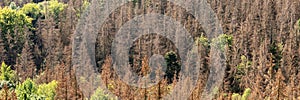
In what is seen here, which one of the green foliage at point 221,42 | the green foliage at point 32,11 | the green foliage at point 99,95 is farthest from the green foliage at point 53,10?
the green foliage at point 99,95

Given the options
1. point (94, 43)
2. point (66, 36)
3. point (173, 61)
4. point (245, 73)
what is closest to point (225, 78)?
point (245, 73)

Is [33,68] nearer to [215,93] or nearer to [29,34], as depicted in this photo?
[29,34]

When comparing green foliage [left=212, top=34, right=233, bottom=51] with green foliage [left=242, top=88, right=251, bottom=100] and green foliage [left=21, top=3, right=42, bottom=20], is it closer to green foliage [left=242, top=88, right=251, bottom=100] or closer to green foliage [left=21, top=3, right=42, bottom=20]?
green foliage [left=242, top=88, right=251, bottom=100]

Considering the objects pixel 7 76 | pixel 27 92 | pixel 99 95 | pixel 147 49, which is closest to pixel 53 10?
pixel 147 49

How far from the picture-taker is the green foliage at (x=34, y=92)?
2240 inches

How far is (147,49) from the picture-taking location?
284ft

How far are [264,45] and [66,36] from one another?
37574 mm

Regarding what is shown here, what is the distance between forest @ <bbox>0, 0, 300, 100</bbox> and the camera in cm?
5928

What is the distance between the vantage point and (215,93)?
60250 millimetres

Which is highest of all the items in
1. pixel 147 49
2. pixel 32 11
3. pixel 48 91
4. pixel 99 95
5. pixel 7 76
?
pixel 32 11

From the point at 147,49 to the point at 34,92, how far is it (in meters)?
29.8

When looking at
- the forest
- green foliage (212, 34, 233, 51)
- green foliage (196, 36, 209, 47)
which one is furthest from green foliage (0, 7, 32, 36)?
green foliage (212, 34, 233, 51)

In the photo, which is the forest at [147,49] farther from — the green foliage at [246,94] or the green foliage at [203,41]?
the green foliage at [246,94]

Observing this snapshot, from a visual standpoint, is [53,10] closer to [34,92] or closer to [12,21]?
→ [12,21]
